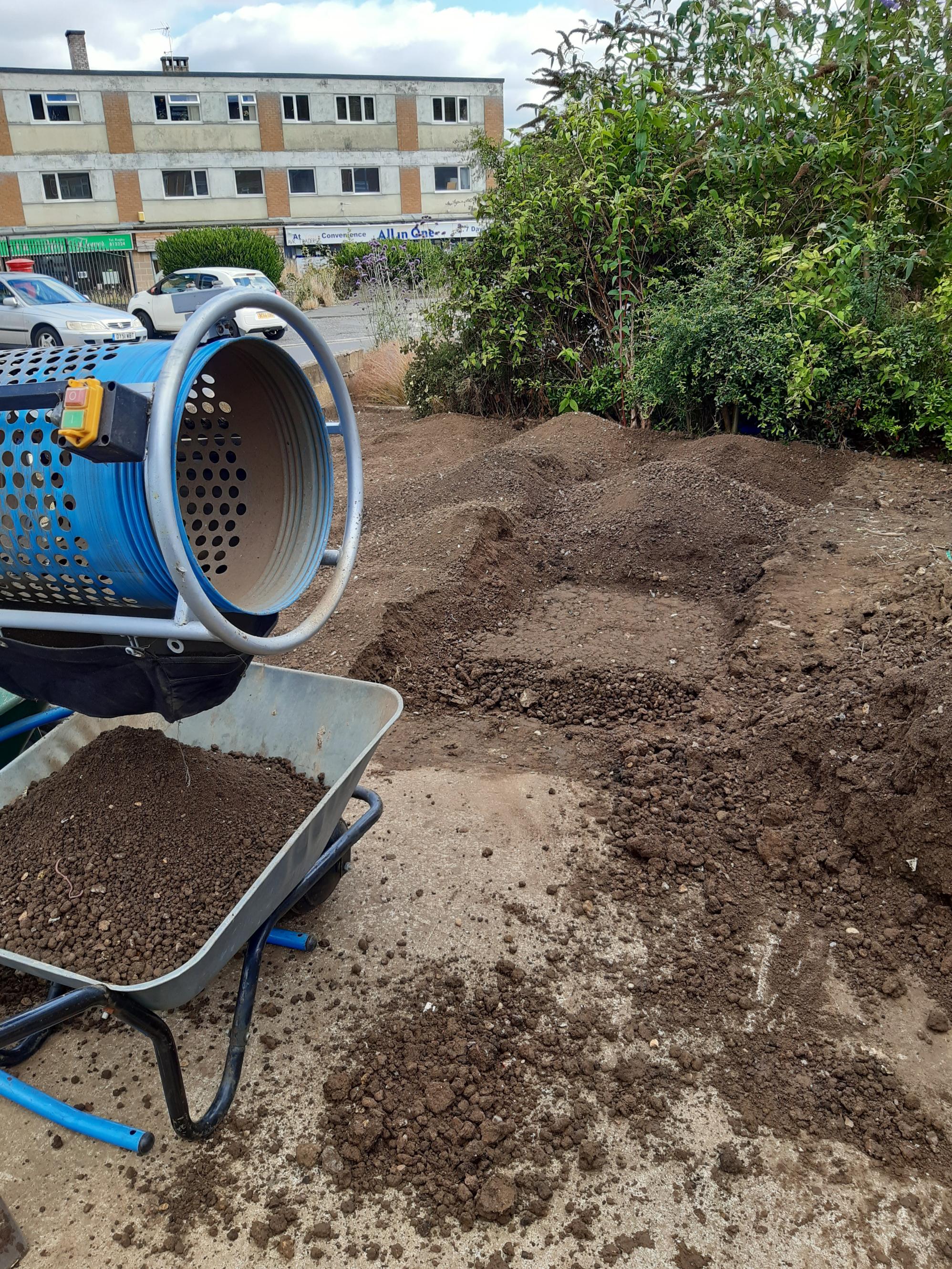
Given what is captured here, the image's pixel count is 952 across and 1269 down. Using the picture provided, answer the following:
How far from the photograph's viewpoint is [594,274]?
8297mm

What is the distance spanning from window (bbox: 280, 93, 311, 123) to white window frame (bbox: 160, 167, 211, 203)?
4099 millimetres

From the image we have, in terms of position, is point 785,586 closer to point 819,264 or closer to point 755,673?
point 755,673

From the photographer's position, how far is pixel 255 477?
2.37m

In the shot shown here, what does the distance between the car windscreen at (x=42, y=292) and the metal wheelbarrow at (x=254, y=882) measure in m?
15.4

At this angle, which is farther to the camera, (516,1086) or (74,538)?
(516,1086)

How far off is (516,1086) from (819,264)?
647 centimetres

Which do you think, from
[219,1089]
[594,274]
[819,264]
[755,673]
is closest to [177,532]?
[219,1089]

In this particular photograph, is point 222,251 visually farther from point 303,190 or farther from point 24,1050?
point 24,1050

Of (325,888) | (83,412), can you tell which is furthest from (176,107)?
(83,412)

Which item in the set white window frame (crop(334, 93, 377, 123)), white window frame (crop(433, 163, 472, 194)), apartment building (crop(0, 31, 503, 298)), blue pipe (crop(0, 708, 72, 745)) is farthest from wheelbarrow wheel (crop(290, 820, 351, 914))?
white window frame (crop(433, 163, 472, 194))

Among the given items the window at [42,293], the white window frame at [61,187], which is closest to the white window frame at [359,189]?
the white window frame at [61,187]

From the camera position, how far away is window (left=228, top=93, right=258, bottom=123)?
3584 cm

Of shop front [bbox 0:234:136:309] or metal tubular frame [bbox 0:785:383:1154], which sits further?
shop front [bbox 0:234:136:309]

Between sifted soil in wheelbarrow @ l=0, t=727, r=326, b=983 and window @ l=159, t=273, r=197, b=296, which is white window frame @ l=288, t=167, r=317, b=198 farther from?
sifted soil in wheelbarrow @ l=0, t=727, r=326, b=983
